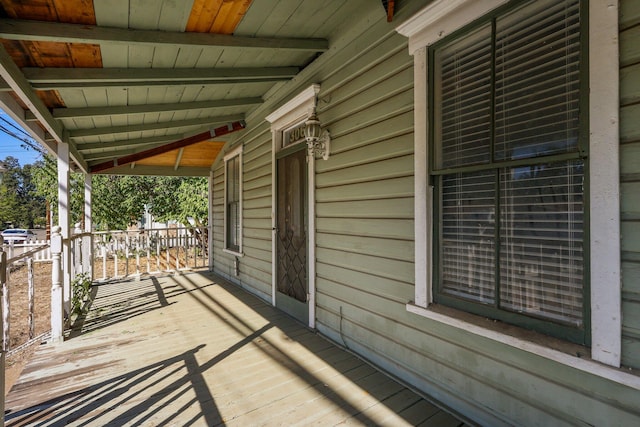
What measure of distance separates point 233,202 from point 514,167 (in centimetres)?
485

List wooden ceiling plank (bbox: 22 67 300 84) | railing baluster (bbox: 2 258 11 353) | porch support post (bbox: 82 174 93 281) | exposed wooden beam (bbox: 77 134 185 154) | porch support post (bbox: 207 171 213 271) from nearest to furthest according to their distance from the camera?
railing baluster (bbox: 2 258 11 353) → wooden ceiling plank (bbox: 22 67 300 84) → exposed wooden beam (bbox: 77 134 185 154) → porch support post (bbox: 82 174 93 281) → porch support post (bbox: 207 171 213 271)

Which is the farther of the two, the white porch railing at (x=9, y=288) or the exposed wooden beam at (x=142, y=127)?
the exposed wooden beam at (x=142, y=127)

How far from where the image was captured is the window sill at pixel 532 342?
1257mm

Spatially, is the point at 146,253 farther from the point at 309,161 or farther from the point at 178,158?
the point at 309,161

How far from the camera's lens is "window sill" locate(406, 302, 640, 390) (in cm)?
A: 126

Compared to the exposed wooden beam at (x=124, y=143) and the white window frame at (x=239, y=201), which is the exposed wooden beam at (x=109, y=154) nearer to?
the exposed wooden beam at (x=124, y=143)

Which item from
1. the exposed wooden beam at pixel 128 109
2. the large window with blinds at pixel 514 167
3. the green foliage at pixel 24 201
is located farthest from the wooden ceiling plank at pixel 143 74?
the green foliage at pixel 24 201

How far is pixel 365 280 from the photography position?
258 cm

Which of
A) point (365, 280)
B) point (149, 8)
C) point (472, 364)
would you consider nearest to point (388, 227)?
point (365, 280)

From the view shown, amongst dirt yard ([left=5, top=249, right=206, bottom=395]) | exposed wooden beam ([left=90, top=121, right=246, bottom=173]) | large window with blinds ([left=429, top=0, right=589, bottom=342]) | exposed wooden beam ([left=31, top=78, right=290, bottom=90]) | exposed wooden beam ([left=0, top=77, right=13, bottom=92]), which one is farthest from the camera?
exposed wooden beam ([left=90, top=121, right=246, bottom=173])

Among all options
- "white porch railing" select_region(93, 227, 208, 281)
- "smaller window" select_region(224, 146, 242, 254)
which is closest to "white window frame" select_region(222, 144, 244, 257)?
"smaller window" select_region(224, 146, 242, 254)

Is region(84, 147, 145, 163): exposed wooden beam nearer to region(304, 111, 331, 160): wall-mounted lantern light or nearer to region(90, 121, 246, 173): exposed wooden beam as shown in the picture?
region(90, 121, 246, 173): exposed wooden beam

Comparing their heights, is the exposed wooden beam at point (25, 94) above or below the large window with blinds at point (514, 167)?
above

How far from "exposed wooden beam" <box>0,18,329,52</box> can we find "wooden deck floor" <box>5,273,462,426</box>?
92.0 inches
